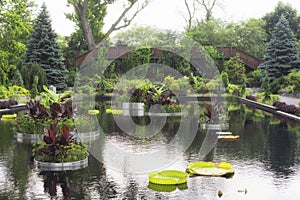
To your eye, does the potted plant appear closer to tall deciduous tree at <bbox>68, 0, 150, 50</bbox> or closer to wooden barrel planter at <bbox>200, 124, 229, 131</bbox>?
wooden barrel planter at <bbox>200, 124, 229, 131</bbox>

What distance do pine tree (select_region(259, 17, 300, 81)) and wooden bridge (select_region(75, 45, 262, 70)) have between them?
3533mm

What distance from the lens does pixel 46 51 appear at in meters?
35.9

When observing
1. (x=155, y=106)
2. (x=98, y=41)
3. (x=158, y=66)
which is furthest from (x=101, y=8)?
(x=155, y=106)

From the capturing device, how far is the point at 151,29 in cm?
5831

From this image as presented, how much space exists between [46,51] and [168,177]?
1144 inches

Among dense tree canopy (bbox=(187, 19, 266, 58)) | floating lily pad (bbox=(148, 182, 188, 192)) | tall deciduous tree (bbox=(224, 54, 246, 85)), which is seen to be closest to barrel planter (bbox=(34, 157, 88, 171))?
floating lily pad (bbox=(148, 182, 188, 192))

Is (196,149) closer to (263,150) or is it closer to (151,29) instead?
(263,150)

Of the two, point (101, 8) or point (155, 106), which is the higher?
point (101, 8)

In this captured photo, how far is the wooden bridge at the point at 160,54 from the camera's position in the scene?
41.5 m

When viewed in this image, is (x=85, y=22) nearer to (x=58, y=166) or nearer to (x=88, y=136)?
(x=88, y=136)

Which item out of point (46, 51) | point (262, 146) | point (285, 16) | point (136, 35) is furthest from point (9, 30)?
point (136, 35)

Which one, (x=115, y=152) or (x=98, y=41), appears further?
(x=98, y=41)

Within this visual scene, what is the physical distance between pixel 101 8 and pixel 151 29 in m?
12.4

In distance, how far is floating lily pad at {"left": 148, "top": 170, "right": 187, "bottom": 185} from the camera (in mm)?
8156
